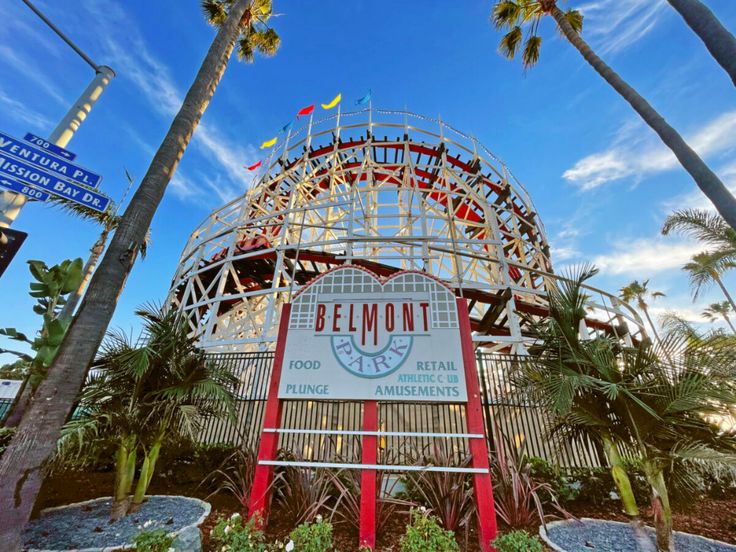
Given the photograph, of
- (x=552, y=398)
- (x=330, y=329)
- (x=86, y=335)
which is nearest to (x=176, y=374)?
(x=86, y=335)

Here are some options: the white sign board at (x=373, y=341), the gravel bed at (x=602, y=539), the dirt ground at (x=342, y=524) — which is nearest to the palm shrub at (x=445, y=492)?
the dirt ground at (x=342, y=524)

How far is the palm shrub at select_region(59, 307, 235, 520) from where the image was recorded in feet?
14.8

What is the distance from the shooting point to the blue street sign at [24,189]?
3582mm

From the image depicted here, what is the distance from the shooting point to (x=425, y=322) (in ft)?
15.9

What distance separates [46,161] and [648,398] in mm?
8103

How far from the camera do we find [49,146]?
407 cm

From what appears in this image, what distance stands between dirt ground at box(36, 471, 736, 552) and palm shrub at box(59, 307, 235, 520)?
1.07m

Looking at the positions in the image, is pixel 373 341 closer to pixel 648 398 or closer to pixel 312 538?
pixel 312 538

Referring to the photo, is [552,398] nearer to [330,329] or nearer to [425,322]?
[425,322]

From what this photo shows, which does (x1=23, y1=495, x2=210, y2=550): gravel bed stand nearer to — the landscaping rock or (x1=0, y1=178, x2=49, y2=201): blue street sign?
the landscaping rock

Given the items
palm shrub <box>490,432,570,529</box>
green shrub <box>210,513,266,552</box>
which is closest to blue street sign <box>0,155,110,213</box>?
green shrub <box>210,513,266,552</box>

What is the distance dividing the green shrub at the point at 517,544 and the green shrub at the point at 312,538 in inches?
72.4

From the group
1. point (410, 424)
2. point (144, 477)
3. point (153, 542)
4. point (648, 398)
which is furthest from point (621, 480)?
point (144, 477)

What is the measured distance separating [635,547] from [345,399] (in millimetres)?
3842
